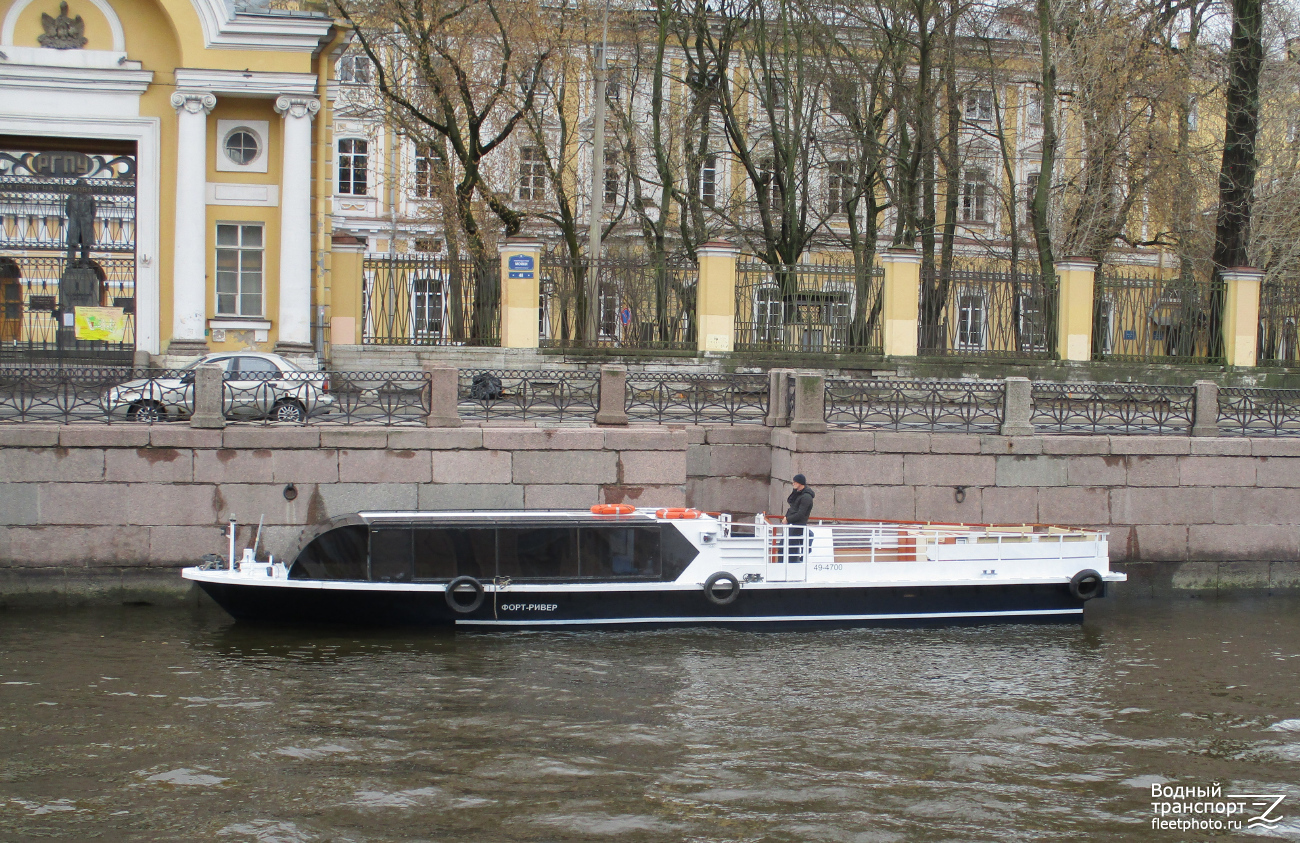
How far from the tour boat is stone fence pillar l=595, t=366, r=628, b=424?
74.1 inches

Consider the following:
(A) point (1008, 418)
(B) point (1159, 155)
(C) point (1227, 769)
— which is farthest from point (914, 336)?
(C) point (1227, 769)

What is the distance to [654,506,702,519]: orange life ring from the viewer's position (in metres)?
12.7

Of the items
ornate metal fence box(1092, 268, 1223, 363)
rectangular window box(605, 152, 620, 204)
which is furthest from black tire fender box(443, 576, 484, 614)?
rectangular window box(605, 152, 620, 204)

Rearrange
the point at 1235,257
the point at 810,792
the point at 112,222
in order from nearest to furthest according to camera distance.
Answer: the point at 810,792
the point at 112,222
the point at 1235,257

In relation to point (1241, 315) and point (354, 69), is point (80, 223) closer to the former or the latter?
point (354, 69)

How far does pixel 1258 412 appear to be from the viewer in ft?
51.2

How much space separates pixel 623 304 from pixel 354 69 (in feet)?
60.9

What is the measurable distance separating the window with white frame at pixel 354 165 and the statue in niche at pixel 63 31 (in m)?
20.3

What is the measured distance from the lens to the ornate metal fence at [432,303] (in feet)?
63.3

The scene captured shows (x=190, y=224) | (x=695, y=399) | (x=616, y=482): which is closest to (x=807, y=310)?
(x=695, y=399)

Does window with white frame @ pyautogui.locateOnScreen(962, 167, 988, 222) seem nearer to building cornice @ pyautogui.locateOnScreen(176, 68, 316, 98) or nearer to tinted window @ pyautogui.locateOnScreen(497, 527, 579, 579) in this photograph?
building cornice @ pyautogui.locateOnScreen(176, 68, 316, 98)

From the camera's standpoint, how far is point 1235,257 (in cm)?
2302

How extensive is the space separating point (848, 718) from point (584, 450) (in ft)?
16.8

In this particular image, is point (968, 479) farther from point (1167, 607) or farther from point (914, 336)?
point (914, 336)
